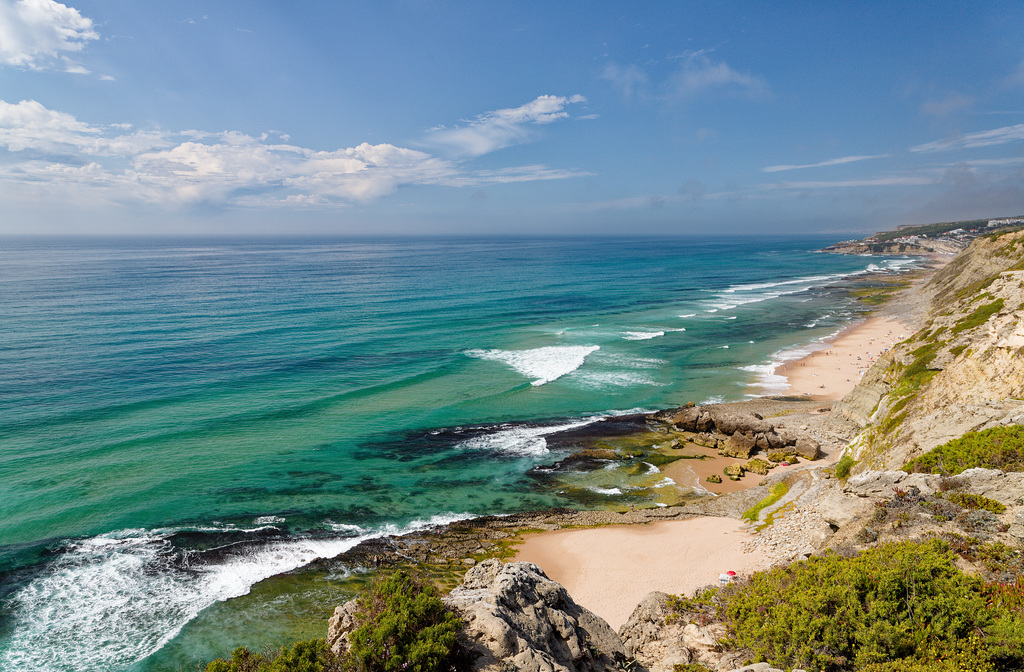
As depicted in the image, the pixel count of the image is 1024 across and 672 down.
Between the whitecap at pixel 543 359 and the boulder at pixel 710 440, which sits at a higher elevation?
the whitecap at pixel 543 359

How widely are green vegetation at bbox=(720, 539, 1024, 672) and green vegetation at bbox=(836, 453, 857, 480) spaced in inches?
470

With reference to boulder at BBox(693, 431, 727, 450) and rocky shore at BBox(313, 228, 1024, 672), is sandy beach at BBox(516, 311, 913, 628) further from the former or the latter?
boulder at BBox(693, 431, 727, 450)

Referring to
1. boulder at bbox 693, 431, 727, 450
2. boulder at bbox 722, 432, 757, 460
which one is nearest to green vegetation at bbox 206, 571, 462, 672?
boulder at bbox 722, 432, 757, 460

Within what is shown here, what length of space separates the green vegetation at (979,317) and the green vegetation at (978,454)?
15.2 meters

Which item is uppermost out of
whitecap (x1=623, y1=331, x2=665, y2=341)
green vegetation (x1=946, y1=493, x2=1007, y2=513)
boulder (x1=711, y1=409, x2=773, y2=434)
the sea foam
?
green vegetation (x1=946, y1=493, x2=1007, y2=513)

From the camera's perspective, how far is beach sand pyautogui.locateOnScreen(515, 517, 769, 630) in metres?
17.7

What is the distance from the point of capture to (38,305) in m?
61.3

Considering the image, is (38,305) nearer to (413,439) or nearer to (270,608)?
(413,439)

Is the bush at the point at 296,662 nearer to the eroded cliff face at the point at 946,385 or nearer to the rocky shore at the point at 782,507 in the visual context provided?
the rocky shore at the point at 782,507

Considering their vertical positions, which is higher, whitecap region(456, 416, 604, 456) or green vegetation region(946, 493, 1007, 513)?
green vegetation region(946, 493, 1007, 513)

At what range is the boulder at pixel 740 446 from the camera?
1155 inches

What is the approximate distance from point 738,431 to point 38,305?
8074 centimetres

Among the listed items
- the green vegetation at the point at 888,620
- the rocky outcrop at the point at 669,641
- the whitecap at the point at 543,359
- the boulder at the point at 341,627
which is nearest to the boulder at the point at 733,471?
the green vegetation at the point at 888,620

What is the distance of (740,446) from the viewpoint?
2966cm
